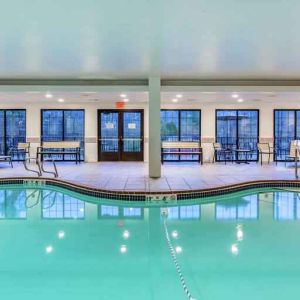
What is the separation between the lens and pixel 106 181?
723 cm

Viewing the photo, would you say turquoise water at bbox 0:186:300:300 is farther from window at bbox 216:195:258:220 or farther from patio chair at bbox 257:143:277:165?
patio chair at bbox 257:143:277:165

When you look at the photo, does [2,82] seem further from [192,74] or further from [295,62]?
[295,62]

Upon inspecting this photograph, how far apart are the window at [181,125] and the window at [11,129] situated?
5.16 metres

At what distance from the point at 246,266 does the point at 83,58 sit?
4.52 metres

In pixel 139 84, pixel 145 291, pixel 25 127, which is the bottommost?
pixel 145 291

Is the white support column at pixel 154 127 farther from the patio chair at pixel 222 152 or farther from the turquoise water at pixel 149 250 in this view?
the patio chair at pixel 222 152

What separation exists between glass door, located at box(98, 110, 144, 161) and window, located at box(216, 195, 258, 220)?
21.3ft

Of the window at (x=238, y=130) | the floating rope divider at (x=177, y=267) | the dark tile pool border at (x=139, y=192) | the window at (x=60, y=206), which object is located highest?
the window at (x=238, y=130)

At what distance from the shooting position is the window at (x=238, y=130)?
1253 centimetres

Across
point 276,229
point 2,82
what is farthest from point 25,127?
point 276,229

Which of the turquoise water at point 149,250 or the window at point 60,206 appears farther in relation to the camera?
the window at point 60,206

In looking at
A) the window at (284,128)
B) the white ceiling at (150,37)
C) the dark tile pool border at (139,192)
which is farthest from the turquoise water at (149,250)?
the window at (284,128)

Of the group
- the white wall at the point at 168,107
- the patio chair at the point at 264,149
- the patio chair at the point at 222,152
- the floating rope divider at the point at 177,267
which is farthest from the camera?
the white wall at the point at 168,107

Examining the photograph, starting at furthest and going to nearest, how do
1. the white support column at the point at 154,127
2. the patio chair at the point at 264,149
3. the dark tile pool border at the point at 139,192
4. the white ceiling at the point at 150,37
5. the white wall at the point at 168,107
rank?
the white wall at the point at 168,107, the patio chair at the point at 264,149, the white support column at the point at 154,127, the dark tile pool border at the point at 139,192, the white ceiling at the point at 150,37
